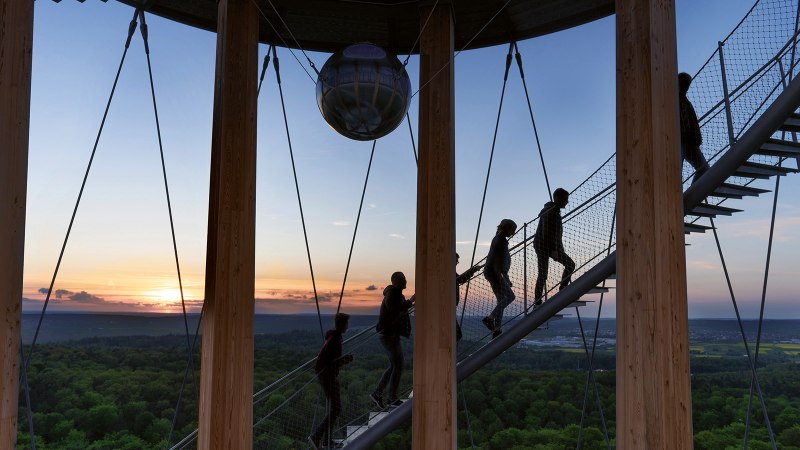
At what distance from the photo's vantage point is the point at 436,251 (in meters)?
6.28

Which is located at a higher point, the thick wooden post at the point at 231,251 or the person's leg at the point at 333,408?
the thick wooden post at the point at 231,251

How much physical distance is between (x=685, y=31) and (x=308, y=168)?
12034mm

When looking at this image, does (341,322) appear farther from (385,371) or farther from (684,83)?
(684,83)

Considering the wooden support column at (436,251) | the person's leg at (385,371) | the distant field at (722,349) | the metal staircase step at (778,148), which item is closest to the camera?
the wooden support column at (436,251)

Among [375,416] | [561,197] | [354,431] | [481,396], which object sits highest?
[561,197]

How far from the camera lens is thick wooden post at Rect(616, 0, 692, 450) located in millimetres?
3582

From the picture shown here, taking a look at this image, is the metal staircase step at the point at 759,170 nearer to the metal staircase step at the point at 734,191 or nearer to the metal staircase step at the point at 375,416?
the metal staircase step at the point at 734,191

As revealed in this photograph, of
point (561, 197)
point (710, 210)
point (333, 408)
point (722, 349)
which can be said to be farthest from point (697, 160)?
point (722, 349)

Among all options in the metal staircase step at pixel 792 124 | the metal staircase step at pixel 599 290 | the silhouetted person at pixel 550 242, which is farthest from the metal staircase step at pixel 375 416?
the metal staircase step at pixel 792 124

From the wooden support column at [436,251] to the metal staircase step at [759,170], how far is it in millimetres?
3354

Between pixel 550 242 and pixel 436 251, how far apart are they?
2.30m

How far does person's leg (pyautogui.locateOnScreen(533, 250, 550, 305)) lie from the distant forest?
63.1ft

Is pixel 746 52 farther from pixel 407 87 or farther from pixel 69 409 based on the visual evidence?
pixel 69 409

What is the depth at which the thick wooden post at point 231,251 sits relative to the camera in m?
5.44
